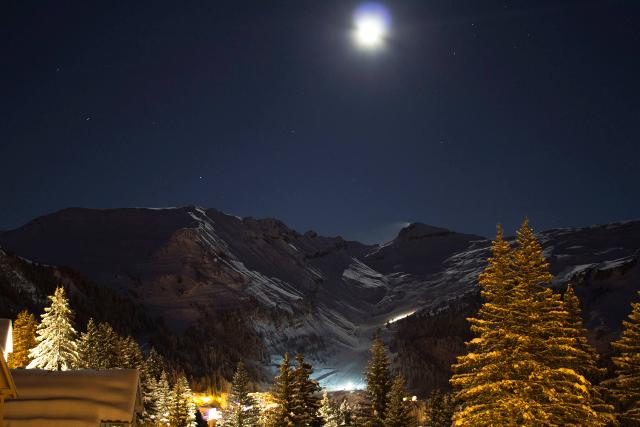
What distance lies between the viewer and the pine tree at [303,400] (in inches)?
1394

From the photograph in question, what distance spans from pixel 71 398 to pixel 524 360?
18360mm

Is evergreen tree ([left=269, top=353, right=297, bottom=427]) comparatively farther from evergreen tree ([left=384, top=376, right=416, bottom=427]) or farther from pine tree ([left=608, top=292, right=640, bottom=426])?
pine tree ([left=608, top=292, right=640, bottom=426])

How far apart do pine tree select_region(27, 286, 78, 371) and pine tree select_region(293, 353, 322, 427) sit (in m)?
17.9

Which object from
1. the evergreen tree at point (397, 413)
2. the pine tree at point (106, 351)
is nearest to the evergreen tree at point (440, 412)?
the evergreen tree at point (397, 413)

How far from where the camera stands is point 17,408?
23.3 metres

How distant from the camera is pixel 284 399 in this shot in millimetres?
35625

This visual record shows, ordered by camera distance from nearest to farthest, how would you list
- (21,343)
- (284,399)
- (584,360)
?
(584,360) → (284,399) → (21,343)

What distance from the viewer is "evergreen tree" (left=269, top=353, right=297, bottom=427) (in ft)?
115

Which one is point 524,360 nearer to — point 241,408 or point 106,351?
point 241,408

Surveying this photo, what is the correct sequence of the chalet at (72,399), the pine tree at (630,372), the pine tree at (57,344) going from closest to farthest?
the chalet at (72,399) < the pine tree at (630,372) < the pine tree at (57,344)

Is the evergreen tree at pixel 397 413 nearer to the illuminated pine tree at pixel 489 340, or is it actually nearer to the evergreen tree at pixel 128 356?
the illuminated pine tree at pixel 489 340

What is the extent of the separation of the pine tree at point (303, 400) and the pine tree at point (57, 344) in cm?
1790

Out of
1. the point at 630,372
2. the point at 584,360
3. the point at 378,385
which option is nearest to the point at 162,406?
the point at 378,385

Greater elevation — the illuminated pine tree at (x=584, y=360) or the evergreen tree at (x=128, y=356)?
the evergreen tree at (x=128, y=356)
